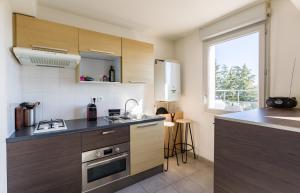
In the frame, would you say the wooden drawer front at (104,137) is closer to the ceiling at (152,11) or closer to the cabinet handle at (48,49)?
the cabinet handle at (48,49)

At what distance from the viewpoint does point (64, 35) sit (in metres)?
1.81

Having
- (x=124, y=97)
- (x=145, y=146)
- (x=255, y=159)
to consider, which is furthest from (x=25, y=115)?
(x=255, y=159)

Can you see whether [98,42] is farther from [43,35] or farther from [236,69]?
[236,69]

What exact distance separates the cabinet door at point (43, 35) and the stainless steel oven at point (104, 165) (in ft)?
4.14

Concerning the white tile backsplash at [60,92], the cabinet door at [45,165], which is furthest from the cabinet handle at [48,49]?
the cabinet door at [45,165]

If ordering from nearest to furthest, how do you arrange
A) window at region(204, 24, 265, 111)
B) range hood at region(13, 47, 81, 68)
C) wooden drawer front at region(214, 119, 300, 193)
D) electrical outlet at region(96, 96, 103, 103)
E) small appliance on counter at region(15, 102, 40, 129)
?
wooden drawer front at region(214, 119, 300, 193) < range hood at region(13, 47, 81, 68) < small appliance on counter at region(15, 102, 40, 129) < window at region(204, 24, 265, 111) < electrical outlet at region(96, 96, 103, 103)

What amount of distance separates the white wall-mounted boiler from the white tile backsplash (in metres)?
0.87

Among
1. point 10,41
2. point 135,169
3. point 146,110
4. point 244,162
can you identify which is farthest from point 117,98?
point 244,162

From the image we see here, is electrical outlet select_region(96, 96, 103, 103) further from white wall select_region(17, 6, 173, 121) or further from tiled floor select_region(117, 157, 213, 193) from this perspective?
tiled floor select_region(117, 157, 213, 193)

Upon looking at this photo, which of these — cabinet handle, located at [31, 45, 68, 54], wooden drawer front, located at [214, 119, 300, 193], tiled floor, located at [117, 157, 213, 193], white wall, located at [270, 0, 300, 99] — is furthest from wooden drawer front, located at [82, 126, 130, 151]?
white wall, located at [270, 0, 300, 99]

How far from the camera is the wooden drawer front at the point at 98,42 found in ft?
6.36

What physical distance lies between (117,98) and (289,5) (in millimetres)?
2528

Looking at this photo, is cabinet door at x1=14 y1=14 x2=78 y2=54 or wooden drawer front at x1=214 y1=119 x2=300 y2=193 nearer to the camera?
wooden drawer front at x1=214 y1=119 x2=300 y2=193

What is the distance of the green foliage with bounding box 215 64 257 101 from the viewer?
217cm
